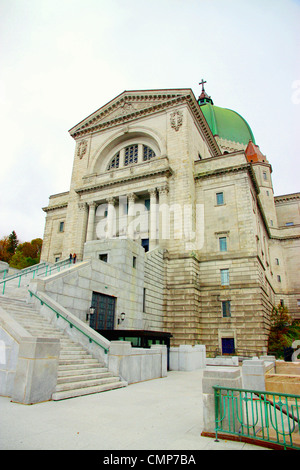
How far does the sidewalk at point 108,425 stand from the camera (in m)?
5.57

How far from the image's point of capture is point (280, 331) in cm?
3553

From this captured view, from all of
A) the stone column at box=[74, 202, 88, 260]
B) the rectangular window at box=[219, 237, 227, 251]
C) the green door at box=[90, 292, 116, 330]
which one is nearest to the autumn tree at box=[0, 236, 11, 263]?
the stone column at box=[74, 202, 88, 260]

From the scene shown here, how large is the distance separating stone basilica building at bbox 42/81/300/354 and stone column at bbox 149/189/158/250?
12cm

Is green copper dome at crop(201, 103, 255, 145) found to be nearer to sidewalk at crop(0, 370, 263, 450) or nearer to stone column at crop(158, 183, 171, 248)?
stone column at crop(158, 183, 171, 248)

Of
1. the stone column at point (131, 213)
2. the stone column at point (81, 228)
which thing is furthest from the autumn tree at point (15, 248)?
the stone column at point (131, 213)

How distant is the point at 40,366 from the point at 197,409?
4.73 meters

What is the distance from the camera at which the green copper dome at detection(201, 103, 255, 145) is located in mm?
70562

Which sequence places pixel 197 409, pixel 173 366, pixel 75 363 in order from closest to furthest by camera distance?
1. pixel 197 409
2. pixel 75 363
3. pixel 173 366

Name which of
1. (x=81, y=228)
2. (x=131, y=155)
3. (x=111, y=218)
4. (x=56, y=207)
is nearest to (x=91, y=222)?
(x=81, y=228)

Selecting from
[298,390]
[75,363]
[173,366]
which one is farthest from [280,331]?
[75,363]

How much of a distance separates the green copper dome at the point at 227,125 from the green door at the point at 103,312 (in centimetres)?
5669

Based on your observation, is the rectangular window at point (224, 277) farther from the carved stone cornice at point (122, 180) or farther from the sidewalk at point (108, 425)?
the sidewalk at point (108, 425)

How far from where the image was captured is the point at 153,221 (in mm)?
34969
